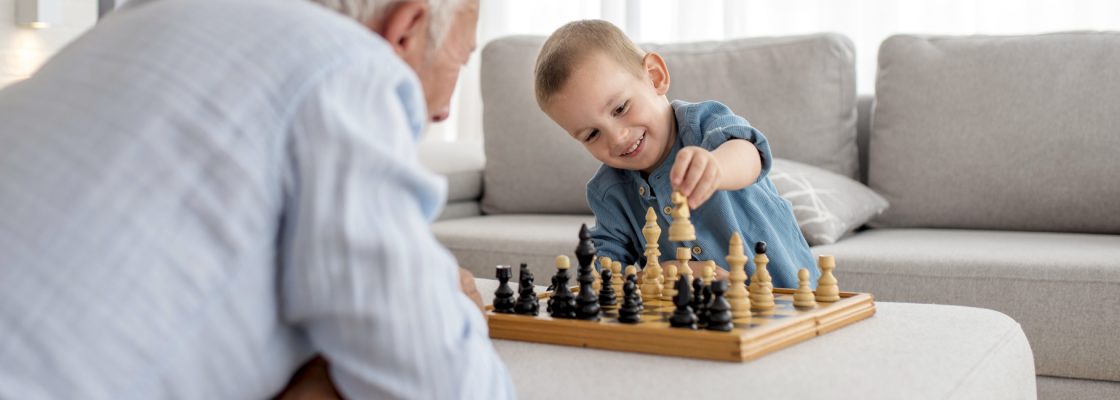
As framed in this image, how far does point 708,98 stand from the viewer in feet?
12.3

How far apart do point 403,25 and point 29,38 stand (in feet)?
11.5

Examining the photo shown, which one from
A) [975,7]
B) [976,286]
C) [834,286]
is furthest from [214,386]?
[975,7]

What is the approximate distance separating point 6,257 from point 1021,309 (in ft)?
7.62

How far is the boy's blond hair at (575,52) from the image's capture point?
225 cm

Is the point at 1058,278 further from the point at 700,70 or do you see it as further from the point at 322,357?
the point at 322,357

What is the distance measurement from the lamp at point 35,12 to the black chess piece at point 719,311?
131 inches

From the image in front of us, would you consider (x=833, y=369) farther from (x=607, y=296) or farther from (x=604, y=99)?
(x=604, y=99)

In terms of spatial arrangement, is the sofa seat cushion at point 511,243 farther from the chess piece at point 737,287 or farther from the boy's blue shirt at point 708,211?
the chess piece at point 737,287

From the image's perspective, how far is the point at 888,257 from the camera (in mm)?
2891

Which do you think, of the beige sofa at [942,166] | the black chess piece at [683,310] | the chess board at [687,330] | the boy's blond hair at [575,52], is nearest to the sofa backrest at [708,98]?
the beige sofa at [942,166]

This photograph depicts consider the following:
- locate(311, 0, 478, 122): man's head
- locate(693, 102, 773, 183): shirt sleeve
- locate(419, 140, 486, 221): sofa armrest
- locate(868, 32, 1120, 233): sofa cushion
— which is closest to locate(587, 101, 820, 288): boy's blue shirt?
locate(693, 102, 773, 183): shirt sleeve

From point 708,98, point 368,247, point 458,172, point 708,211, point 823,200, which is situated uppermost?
point 368,247

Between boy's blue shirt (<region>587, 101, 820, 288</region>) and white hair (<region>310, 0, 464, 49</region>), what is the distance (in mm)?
1049

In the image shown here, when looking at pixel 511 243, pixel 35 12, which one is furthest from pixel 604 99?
pixel 35 12
